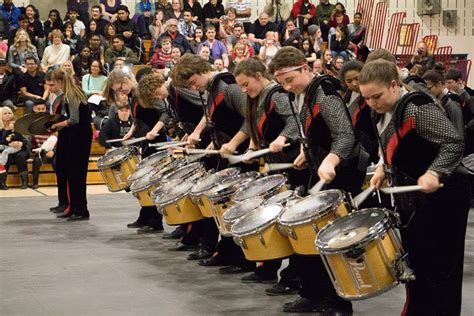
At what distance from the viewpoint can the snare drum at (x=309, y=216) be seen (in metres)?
5.28

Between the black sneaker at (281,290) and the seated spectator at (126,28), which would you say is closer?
the black sneaker at (281,290)

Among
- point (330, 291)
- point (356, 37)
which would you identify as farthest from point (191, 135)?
point (356, 37)

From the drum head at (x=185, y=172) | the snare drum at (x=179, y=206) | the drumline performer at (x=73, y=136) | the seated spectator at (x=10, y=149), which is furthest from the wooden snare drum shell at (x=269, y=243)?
the seated spectator at (x=10, y=149)

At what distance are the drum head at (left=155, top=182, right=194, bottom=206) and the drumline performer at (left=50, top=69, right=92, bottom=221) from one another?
9.18 feet

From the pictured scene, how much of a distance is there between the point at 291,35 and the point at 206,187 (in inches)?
457

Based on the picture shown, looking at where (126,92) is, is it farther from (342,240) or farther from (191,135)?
(342,240)

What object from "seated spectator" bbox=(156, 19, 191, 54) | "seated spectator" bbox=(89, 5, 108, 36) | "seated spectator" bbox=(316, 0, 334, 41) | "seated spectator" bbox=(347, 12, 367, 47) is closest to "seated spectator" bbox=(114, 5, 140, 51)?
"seated spectator" bbox=(89, 5, 108, 36)

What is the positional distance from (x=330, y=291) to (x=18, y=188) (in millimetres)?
8670

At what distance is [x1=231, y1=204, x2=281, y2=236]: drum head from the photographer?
5824 millimetres

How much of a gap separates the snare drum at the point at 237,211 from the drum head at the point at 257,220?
6.3 inches

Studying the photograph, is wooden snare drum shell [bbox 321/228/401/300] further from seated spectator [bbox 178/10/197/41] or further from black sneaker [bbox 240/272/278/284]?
seated spectator [bbox 178/10/197/41]

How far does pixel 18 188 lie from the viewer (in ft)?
45.3

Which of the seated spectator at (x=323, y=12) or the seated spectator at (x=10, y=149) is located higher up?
the seated spectator at (x=323, y=12)

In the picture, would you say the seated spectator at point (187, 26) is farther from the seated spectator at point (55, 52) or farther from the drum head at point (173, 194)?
the drum head at point (173, 194)
